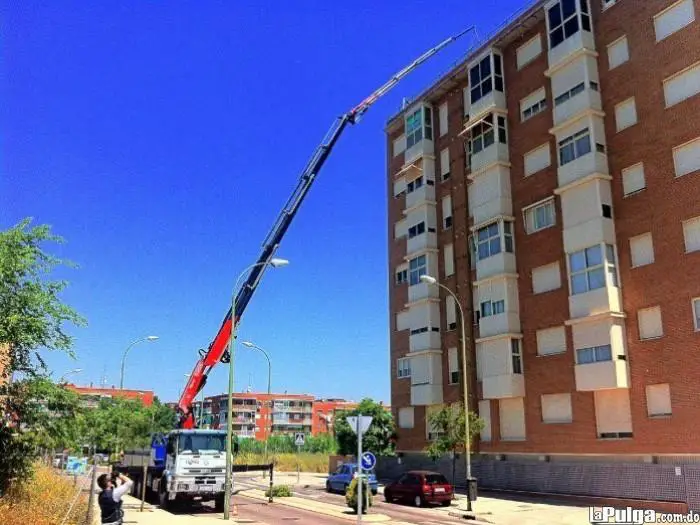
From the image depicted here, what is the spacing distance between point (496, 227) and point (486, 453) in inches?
487

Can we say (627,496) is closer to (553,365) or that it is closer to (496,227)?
(553,365)

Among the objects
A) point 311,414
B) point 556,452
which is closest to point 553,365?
point 556,452

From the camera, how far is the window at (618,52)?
30.6m

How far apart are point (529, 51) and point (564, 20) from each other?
3.21 meters

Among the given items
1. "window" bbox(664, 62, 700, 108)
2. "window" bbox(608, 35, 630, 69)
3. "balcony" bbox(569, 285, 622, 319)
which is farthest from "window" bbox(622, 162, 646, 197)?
"window" bbox(608, 35, 630, 69)

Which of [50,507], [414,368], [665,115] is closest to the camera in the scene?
[50,507]

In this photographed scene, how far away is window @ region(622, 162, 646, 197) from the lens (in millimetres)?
29094

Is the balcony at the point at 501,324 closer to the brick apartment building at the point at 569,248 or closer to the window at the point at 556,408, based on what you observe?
the brick apartment building at the point at 569,248

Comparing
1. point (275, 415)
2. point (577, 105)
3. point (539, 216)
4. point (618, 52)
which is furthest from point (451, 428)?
point (275, 415)

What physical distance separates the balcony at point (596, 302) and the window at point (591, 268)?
10.7 inches

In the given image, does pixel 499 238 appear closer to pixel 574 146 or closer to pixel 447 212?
pixel 574 146

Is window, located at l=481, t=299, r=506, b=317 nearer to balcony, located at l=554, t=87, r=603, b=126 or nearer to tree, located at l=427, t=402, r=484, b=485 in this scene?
tree, located at l=427, t=402, r=484, b=485

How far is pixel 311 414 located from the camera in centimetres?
12050

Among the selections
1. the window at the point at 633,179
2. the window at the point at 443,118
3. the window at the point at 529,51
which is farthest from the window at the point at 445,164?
the window at the point at 633,179
